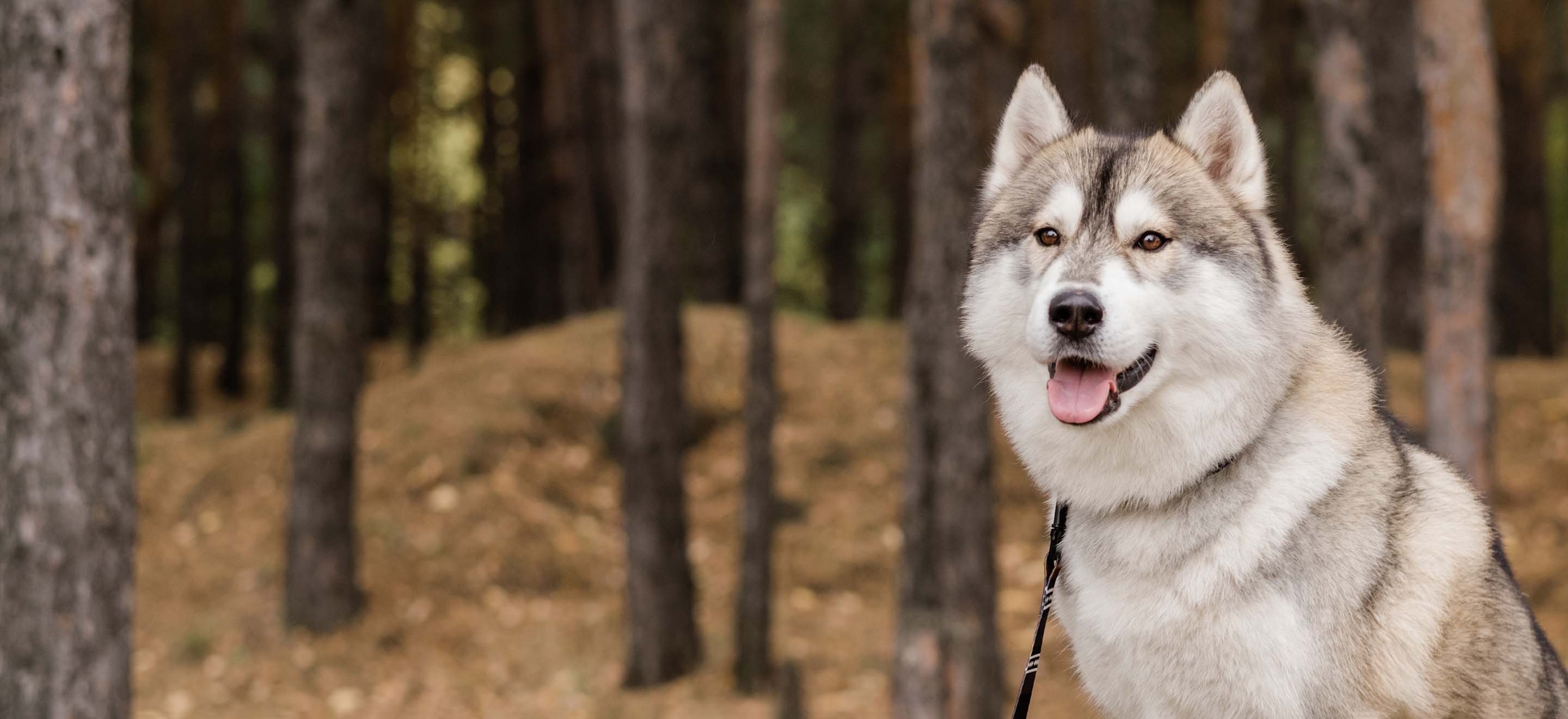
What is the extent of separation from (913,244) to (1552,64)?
22.6 m

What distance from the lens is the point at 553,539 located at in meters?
13.3

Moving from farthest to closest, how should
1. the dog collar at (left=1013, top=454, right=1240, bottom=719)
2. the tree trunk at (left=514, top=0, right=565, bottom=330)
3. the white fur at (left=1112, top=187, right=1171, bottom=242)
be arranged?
the tree trunk at (left=514, top=0, right=565, bottom=330) → the dog collar at (left=1013, top=454, right=1240, bottom=719) → the white fur at (left=1112, top=187, right=1171, bottom=242)

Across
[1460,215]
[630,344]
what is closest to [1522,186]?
[1460,215]

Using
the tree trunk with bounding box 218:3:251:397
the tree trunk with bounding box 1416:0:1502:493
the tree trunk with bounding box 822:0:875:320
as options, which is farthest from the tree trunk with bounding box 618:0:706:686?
the tree trunk with bounding box 218:3:251:397

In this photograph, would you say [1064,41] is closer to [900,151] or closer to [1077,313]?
[900,151]

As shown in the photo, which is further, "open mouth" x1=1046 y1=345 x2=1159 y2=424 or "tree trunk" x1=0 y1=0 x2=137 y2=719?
"tree trunk" x1=0 y1=0 x2=137 y2=719

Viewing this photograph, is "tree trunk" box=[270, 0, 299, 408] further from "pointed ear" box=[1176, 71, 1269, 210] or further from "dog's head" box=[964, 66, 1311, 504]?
"pointed ear" box=[1176, 71, 1269, 210]

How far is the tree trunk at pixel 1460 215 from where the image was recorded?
750cm

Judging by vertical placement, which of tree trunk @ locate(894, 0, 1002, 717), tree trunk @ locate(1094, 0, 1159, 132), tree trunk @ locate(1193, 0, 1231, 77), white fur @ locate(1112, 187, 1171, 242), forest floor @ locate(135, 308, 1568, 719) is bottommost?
forest floor @ locate(135, 308, 1568, 719)

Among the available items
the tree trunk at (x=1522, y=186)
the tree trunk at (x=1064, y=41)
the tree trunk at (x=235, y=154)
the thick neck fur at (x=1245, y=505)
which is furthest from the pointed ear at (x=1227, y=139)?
the tree trunk at (x=235, y=154)

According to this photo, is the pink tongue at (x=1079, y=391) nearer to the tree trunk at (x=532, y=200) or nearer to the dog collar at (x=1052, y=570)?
the dog collar at (x=1052, y=570)

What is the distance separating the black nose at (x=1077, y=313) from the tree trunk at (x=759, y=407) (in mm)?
7193

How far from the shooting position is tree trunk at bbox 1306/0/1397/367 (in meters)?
7.87

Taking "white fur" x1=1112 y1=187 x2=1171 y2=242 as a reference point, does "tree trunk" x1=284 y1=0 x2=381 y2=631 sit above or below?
below
